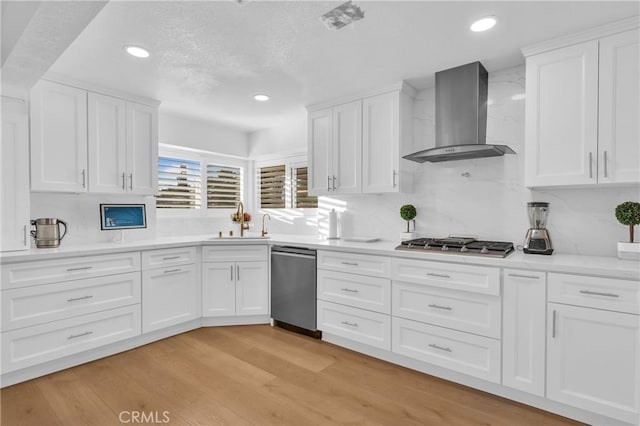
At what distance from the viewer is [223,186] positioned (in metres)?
4.59

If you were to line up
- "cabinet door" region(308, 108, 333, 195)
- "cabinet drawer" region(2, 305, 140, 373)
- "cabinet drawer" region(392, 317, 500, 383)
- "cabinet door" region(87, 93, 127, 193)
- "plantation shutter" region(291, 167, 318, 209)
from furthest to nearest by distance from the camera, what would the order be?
"plantation shutter" region(291, 167, 318, 209)
"cabinet door" region(308, 108, 333, 195)
"cabinet door" region(87, 93, 127, 193)
"cabinet drawer" region(2, 305, 140, 373)
"cabinet drawer" region(392, 317, 500, 383)

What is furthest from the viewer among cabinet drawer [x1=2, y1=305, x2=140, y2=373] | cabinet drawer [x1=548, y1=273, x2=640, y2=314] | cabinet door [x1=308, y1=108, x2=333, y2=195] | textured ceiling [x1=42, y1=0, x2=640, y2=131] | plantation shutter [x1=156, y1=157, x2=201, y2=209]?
plantation shutter [x1=156, y1=157, x2=201, y2=209]

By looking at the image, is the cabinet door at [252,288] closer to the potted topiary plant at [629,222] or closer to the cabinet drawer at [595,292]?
the cabinet drawer at [595,292]

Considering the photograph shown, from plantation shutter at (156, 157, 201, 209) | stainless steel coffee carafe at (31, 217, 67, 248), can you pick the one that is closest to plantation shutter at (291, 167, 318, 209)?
plantation shutter at (156, 157, 201, 209)

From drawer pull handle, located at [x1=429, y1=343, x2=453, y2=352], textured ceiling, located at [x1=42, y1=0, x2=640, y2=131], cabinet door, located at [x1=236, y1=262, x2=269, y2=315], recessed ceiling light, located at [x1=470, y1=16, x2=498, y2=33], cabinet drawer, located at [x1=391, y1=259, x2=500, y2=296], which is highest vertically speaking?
recessed ceiling light, located at [x1=470, y1=16, x2=498, y2=33]

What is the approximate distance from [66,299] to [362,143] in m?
2.76

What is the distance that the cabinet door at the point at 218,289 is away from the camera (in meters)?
3.43

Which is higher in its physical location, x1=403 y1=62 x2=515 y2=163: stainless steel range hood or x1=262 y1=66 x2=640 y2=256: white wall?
x1=403 y1=62 x2=515 y2=163: stainless steel range hood

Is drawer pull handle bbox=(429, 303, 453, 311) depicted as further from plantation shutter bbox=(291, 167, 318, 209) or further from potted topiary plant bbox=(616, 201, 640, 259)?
plantation shutter bbox=(291, 167, 318, 209)

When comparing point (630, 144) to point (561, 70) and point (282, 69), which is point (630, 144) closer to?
point (561, 70)

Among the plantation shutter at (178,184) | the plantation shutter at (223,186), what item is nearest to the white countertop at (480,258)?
the plantation shutter at (178,184)

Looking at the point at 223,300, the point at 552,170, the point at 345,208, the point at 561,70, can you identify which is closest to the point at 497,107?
the point at 561,70

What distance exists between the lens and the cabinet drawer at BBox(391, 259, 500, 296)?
7.14 feet

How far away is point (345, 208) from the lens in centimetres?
370
